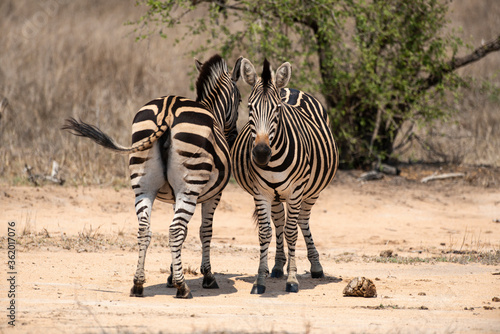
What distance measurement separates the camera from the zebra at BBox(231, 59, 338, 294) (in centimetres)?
623

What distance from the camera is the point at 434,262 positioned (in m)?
8.54

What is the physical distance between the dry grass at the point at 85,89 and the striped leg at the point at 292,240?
5.73 m

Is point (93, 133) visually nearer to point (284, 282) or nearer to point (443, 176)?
point (284, 282)

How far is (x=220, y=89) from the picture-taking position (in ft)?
23.9

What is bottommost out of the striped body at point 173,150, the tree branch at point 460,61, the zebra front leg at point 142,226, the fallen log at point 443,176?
the zebra front leg at point 142,226

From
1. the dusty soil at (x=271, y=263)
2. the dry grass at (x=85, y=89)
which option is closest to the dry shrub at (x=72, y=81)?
the dry grass at (x=85, y=89)

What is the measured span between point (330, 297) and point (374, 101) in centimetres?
731

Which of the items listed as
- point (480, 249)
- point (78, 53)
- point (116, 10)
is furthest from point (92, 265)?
point (116, 10)

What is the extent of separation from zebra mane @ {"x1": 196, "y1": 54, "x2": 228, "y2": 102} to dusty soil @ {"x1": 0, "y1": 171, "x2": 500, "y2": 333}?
2223 mm

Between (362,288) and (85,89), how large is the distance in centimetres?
1280

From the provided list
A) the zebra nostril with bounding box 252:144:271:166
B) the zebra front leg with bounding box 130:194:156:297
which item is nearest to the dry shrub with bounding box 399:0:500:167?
the zebra nostril with bounding box 252:144:271:166

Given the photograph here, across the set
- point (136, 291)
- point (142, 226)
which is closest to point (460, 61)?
point (142, 226)

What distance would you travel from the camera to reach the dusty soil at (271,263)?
5.33 m

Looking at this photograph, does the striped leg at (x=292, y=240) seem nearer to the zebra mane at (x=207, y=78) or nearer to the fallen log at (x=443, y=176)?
the zebra mane at (x=207, y=78)
